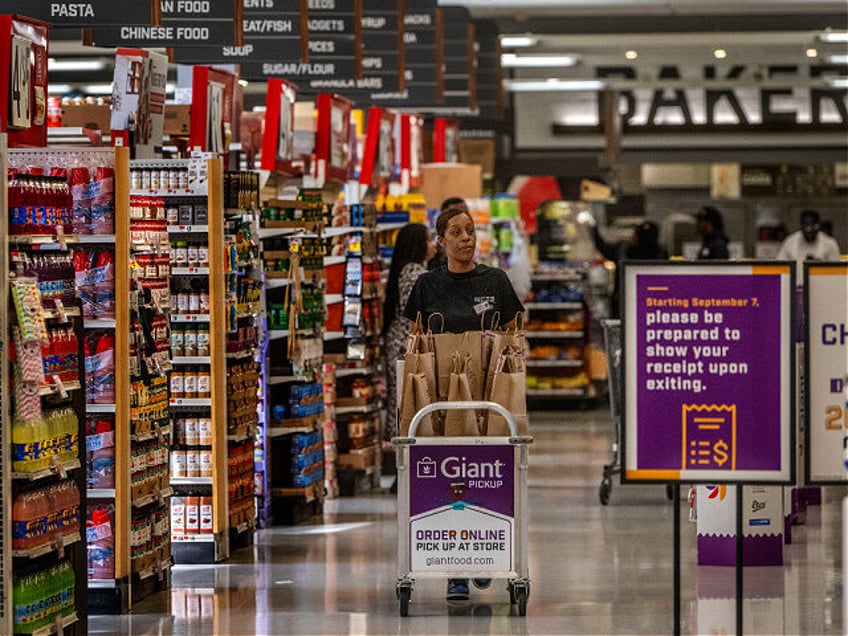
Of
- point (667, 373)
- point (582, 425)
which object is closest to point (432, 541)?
point (667, 373)

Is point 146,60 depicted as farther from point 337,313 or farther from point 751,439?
point 751,439

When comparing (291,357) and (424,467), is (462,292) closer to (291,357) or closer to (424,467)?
(424,467)

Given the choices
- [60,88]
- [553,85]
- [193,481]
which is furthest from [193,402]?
[553,85]

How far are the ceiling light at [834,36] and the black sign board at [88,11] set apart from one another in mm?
13026

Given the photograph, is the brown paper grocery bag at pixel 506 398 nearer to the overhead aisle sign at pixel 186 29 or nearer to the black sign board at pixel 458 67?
the overhead aisle sign at pixel 186 29

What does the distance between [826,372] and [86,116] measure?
20.1ft

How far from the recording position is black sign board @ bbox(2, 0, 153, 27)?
8742 mm

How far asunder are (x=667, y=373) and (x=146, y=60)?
4.95 meters

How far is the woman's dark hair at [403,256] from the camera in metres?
11.6

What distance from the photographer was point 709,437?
17.4ft

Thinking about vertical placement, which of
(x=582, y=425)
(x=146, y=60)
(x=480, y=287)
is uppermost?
(x=146, y=60)

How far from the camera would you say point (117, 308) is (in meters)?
7.98

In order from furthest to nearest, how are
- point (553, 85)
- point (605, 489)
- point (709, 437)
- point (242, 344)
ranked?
point (553, 85) < point (605, 489) < point (242, 344) < point (709, 437)

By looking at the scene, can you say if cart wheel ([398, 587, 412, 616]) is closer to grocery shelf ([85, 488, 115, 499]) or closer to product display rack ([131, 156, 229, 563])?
grocery shelf ([85, 488, 115, 499])
